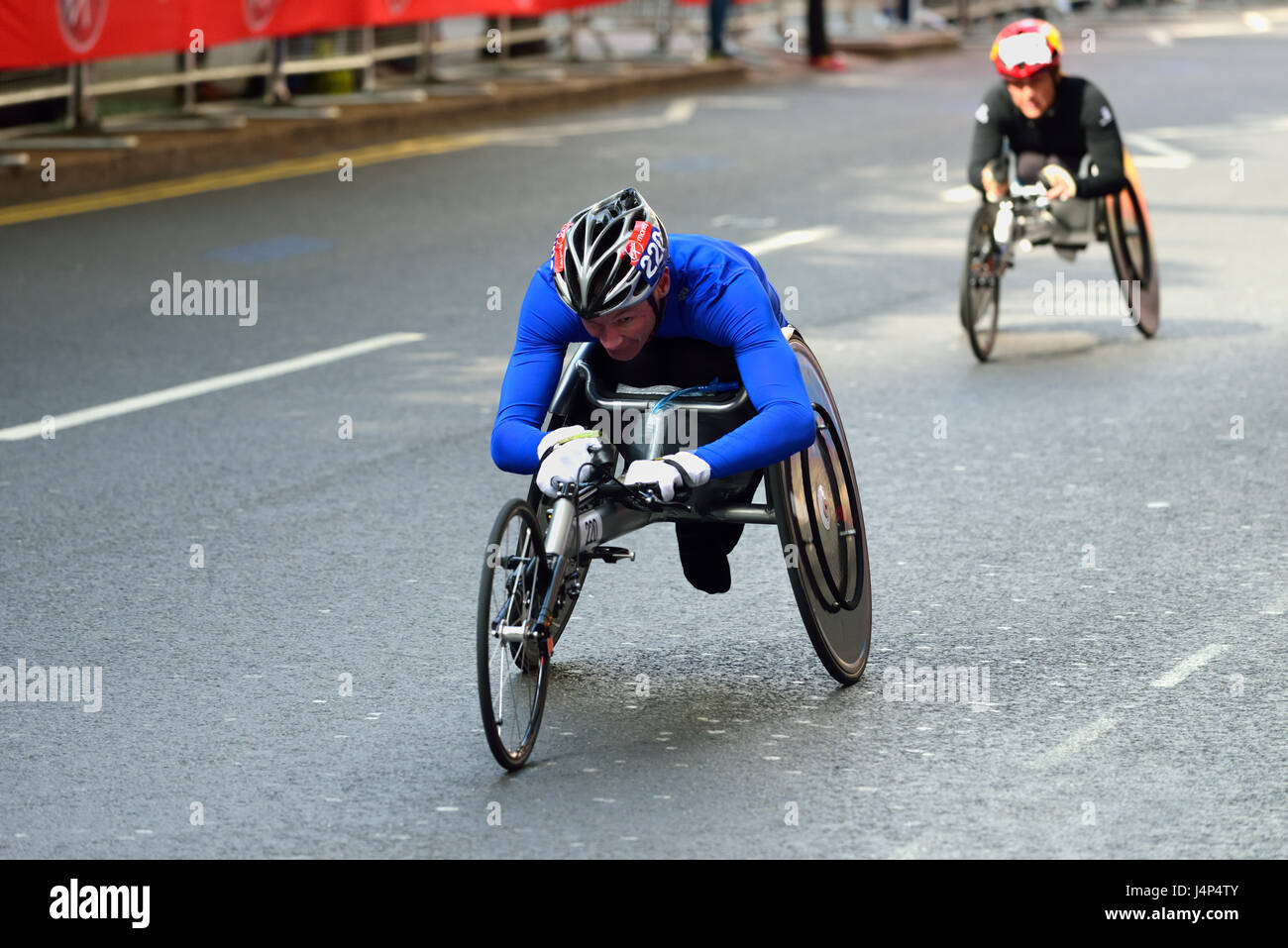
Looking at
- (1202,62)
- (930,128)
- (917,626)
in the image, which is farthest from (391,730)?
(1202,62)

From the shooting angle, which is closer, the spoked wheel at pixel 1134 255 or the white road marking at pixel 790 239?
the spoked wheel at pixel 1134 255

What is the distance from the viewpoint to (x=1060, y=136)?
10.8 meters

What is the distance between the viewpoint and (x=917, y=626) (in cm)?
673

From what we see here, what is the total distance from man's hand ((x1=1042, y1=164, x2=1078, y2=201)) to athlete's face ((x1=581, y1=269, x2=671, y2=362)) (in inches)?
209

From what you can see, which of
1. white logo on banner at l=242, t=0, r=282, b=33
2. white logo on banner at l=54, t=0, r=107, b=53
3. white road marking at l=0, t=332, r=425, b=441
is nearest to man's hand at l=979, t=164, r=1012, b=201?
white road marking at l=0, t=332, r=425, b=441

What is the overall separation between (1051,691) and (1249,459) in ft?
10.3

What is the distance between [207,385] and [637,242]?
510 cm

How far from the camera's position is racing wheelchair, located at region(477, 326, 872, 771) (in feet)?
17.5

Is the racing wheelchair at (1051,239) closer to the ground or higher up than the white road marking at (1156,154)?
higher up

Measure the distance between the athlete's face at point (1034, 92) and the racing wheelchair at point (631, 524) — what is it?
4833mm

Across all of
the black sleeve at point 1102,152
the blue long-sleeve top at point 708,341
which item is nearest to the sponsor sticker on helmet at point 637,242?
the blue long-sleeve top at point 708,341

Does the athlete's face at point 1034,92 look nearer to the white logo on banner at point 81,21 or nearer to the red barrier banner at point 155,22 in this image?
the red barrier banner at point 155,22

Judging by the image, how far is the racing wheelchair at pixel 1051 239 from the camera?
10602 mm

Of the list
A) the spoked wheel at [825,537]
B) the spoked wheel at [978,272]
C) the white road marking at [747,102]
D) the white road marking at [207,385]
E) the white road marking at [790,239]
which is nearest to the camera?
the spoked wheel at [825,537]
